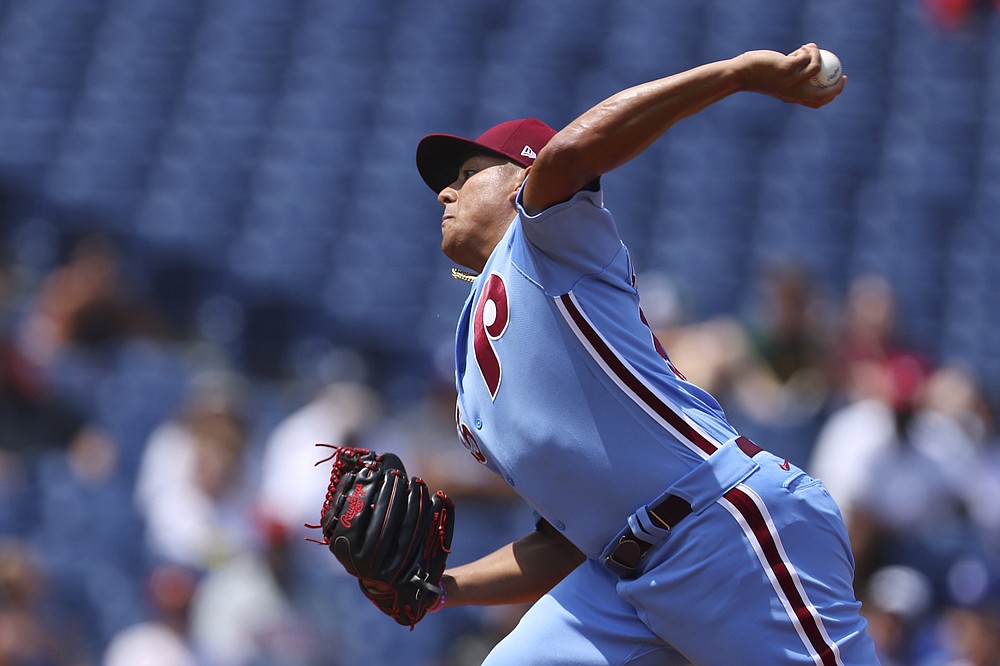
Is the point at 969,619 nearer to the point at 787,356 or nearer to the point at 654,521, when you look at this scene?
the point at 787,356

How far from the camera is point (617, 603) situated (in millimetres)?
2346

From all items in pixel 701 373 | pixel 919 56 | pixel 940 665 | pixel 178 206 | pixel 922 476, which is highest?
pixel 919 56

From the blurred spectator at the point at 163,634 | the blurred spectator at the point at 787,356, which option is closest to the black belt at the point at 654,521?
the blurred spectator at the point at 163,634

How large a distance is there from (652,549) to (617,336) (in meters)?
0.36

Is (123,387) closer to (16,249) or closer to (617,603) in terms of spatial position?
(16,249)

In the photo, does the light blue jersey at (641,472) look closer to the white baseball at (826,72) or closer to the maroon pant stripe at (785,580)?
the maroon pant stripe at (785,580)

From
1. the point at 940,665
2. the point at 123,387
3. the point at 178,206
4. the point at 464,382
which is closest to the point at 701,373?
the point at 940,665

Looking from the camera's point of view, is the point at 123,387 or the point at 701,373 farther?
the point at 123,387

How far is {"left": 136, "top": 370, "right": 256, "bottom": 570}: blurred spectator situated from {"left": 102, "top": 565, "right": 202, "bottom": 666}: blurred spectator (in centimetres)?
31

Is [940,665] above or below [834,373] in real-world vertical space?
below

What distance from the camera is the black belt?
2.22 m

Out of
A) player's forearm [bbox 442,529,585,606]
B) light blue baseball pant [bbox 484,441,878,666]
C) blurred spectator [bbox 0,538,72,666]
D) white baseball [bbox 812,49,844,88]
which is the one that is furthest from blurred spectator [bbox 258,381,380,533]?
white baseball [bbox 812,49,844,88]

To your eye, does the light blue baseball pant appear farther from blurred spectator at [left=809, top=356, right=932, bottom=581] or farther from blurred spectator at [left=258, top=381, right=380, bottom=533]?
blurred spectator at [left=258, top=381, right=380, bottom=533]

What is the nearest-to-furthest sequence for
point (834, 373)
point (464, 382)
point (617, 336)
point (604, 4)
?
1. point (617, 336)
2. point (464, 382)
3. point (834, 373)
4. point (604, 4)
